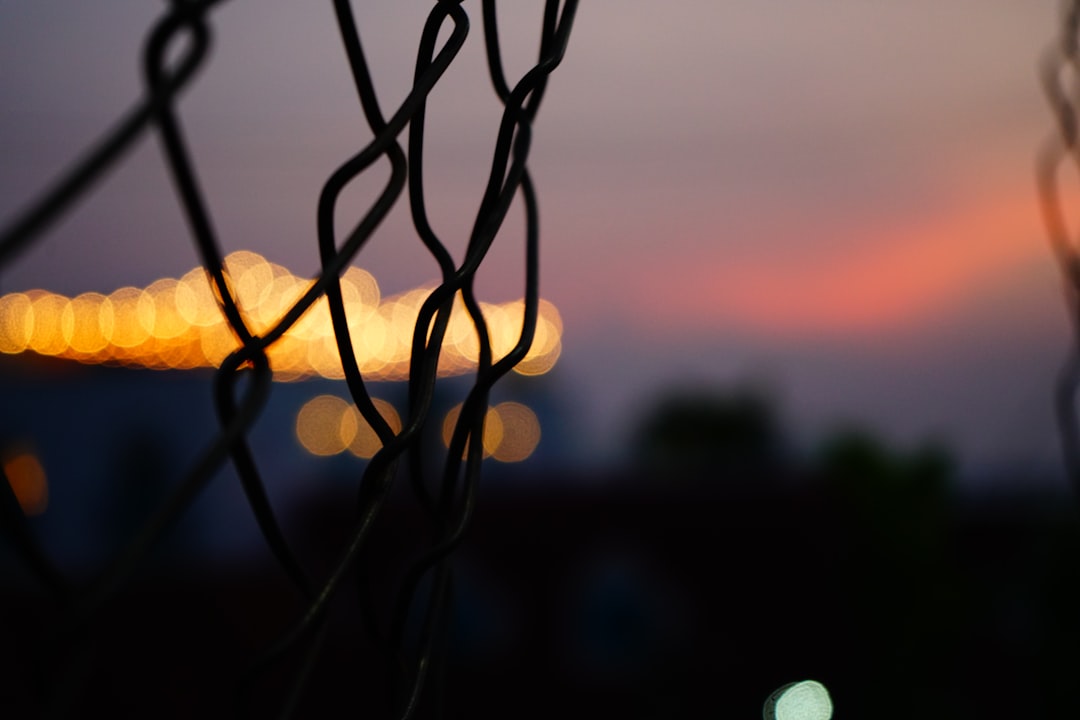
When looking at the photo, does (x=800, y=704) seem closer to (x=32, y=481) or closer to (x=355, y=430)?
(x=32, y=481)

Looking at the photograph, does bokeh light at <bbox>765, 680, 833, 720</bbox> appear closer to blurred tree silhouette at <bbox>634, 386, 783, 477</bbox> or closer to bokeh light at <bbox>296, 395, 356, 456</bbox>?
bokeh light at <bbox>296, 395, 356, 456</bbox>

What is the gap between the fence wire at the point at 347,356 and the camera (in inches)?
8.1

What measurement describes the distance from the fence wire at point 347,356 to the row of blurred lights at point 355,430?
6.40 metres

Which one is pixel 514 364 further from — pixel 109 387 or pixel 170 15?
pixel 109 387

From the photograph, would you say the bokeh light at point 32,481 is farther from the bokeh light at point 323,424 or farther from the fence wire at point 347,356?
the fence wire at point 347,356

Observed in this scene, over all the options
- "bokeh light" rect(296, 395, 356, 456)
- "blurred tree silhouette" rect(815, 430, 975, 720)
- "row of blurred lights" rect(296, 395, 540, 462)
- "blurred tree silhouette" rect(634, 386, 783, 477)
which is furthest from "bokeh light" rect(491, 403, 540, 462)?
"blurred tree silhouette" rect(634, 386, 783, 477)

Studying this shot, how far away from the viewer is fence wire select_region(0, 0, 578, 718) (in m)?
0.21

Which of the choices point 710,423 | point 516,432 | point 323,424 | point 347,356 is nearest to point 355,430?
point 323,424

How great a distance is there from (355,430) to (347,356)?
967 cm

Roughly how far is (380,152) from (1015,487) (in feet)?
23.9

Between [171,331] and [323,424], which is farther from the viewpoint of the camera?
[323,424]

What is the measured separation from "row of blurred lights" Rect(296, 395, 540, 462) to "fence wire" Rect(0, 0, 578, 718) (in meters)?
6.40

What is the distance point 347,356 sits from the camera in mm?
377

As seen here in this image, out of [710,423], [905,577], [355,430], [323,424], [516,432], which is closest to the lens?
[905,577]
